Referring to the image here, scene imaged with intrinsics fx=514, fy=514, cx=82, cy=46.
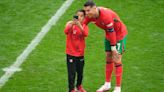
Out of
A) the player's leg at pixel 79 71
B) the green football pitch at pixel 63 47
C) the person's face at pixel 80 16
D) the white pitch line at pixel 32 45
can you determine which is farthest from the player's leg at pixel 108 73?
the white pitch line at pixel 32 45

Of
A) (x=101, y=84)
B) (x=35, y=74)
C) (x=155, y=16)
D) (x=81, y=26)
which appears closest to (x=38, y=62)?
(x=35, y=74)

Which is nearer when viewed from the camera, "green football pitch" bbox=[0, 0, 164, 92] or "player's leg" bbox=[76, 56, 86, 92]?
"player's leg" bbox=[76, 56, 86, 92]

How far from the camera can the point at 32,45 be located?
1201cm

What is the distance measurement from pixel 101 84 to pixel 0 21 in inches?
161

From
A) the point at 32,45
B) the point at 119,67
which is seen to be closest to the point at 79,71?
the point at 119,67

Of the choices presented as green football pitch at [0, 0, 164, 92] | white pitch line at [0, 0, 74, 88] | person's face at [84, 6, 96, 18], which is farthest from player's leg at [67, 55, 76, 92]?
white pitch line at [0, 0, 74, 88]

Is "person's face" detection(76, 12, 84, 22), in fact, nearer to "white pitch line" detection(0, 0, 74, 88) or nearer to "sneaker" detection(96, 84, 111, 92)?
"sneaker" detection(96, 84, 111, 92)

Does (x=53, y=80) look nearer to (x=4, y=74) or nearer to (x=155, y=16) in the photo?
(x=4, y=74)

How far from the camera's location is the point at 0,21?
1320 cm

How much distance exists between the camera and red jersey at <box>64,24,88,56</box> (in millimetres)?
9078

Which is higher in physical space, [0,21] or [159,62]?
[0,21]

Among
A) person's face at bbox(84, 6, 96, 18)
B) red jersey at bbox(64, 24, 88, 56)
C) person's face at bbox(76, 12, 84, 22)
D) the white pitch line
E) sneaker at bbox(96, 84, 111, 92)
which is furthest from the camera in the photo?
the white pitch line

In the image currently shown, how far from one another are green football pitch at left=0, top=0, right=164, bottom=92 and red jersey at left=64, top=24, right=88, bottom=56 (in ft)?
3.60

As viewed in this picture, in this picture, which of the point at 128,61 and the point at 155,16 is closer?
the point at 128,61
